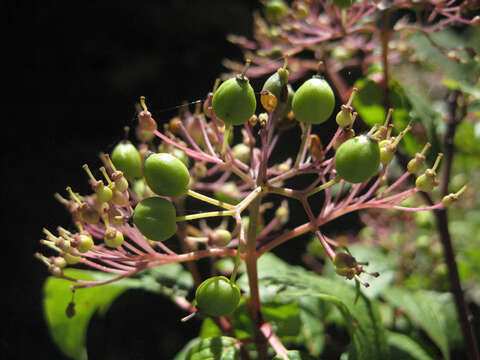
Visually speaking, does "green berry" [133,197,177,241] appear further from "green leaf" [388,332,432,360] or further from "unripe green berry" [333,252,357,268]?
"green leaf" [388,332,432,360]

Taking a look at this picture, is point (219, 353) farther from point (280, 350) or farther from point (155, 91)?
point (155, 91)

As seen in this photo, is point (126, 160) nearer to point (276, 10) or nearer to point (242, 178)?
point (242, 178)

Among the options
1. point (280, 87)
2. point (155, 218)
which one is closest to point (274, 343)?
point (155, 218)

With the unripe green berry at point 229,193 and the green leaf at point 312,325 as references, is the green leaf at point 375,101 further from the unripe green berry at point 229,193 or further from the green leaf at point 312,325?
the green leaf at point 312,325

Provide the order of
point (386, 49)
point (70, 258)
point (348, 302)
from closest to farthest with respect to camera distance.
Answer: point (70, 258), point (348, 302), point (386, 49)

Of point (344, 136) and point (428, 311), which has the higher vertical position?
point (344, 136)

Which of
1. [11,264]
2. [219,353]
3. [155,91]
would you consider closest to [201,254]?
[219,353]

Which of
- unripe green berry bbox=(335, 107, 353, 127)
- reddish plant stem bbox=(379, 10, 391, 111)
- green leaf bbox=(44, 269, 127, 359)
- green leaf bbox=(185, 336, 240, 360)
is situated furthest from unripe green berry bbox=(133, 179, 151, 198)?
reddish plant stem bbox=(379, 10, 391, 111)
